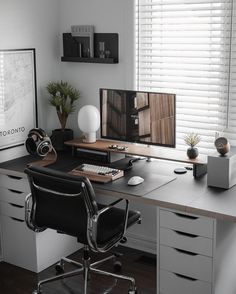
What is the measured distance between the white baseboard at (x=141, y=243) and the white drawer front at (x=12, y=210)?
0.86 metres

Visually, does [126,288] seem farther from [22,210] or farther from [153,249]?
[22,210]

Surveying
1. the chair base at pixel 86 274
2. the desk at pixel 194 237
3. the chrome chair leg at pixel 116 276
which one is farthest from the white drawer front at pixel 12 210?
the desk at pixel 194 237

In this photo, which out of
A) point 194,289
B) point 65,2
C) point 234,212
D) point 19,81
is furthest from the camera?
point 65,2

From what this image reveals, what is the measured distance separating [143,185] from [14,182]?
94 centimetres

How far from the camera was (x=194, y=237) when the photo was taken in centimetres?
273

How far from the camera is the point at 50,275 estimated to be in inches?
135

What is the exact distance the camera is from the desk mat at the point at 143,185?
2.91 meters

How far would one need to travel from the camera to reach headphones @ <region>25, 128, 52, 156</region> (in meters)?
3.45

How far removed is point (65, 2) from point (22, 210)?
1.60m

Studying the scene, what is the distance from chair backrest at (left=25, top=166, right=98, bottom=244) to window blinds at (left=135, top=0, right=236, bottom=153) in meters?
1.05

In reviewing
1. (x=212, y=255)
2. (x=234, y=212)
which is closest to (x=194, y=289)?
(x=212, y=255)

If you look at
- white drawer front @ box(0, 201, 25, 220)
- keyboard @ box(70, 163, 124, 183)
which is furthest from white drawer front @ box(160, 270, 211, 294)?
white drawer front @ box(0, 201, 25, 220)

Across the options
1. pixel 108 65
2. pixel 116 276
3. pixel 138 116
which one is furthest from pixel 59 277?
pixel 108 65

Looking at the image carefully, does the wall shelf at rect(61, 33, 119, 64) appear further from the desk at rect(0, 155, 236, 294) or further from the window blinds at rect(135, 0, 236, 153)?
the desk at rect(0, 155, 236, 294)
